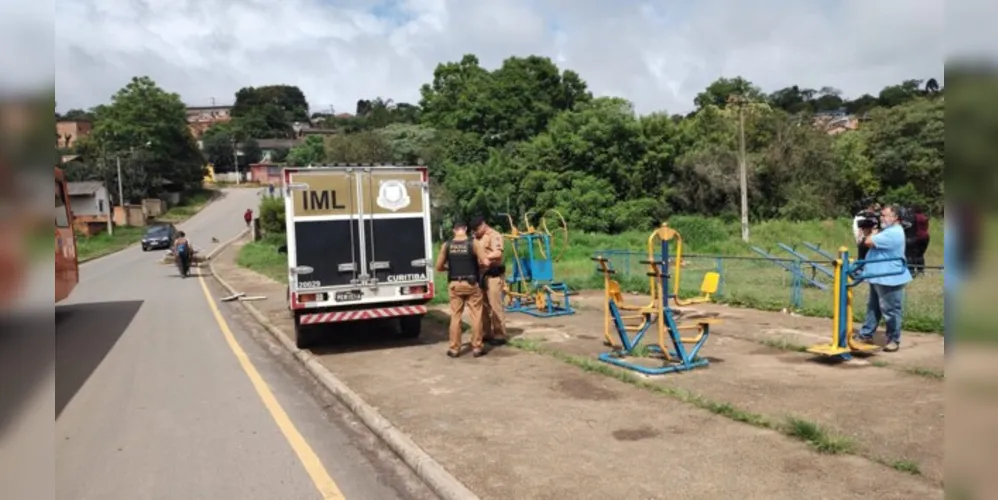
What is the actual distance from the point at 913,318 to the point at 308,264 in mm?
8825

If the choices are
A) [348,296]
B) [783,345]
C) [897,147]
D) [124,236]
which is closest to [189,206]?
[124,236]

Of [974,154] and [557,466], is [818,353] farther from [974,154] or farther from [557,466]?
[974,154]

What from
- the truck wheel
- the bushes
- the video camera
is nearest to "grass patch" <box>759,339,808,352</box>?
the video camera

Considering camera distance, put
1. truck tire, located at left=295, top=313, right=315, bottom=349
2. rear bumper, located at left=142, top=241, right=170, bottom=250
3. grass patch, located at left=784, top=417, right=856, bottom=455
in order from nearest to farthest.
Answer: grass patch, located at left=784, top=417, right=856, bottom=455 → truck tire, located at left=295, top=313, right=315, bottom=349 → rear bumper, located at left=142, top=241, right=170, bottom=250

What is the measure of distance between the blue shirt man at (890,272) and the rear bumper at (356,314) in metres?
6.27

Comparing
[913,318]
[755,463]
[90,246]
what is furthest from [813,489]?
[90,246]

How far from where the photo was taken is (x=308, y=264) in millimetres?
10109

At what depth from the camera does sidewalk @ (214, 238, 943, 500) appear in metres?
4.66

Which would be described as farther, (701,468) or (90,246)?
(90,246)

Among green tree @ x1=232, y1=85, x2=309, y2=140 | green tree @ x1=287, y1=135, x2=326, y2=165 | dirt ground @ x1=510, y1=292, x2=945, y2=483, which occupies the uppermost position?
green tree @ x1=232, y1=85, x2=309, y2=140

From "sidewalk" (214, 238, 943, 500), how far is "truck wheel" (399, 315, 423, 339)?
204cm

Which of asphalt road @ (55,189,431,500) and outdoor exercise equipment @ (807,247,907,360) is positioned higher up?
outdoor exercise equipment @ (807,247,907,360)

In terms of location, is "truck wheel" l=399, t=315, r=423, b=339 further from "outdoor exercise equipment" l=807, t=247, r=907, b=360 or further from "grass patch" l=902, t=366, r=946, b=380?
"grass patch" l=902, t=366, r=946, b=380

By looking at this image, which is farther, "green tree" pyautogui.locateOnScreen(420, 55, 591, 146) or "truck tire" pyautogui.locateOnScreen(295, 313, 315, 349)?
"green tree" pyautogui.locateOnScreen(420, 55, 591, 146)
